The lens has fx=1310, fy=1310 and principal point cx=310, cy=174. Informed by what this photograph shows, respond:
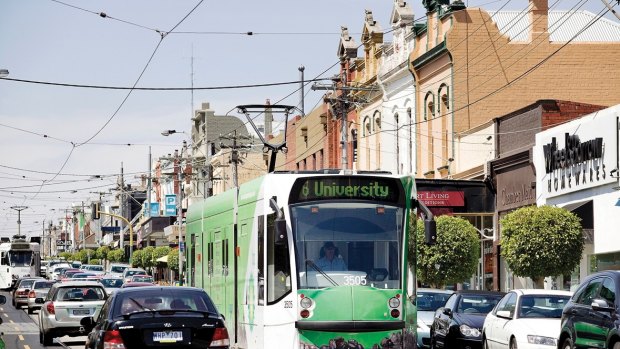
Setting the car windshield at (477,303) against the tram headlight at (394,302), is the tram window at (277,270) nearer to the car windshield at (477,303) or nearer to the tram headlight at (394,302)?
the tram headlight at (394,302)

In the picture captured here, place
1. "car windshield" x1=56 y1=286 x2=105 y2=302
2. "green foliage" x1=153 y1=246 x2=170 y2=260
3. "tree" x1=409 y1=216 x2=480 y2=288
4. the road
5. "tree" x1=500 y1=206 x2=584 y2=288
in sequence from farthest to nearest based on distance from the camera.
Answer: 1. "green foliage" x1=153 y1=246 x2=170 y2=260
2. "tree" x1=409 y1=216 x2=480 y2=288
3. "tree" x1=500 y1=206 x2=584 y2=288
4. the road
5. "car windshield" x1=56 y1=286 x2=105 y2=302

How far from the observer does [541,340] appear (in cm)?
2161

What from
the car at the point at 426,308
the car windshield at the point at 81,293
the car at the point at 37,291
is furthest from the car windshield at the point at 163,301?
the car at the point at 37,291

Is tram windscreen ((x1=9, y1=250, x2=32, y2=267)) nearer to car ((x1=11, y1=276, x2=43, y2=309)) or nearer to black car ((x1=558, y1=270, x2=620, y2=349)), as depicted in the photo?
car ((x1=11, y1=276, x2=43, y2=309))

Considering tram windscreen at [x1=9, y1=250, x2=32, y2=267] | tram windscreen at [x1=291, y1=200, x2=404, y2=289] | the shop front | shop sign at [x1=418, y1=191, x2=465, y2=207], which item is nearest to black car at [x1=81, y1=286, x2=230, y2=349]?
tram windscreen at [x1=291, y1=200, x2=404, y2=289]

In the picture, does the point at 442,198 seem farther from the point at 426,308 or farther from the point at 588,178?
the point at 426,308

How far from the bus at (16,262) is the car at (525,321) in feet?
201

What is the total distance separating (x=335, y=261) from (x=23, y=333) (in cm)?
2122

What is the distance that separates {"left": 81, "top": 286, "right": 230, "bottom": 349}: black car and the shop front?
18.6 meters

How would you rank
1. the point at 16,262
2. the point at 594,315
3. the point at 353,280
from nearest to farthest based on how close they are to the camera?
the point at 594,315
the point at 353,280
the point at 16,262

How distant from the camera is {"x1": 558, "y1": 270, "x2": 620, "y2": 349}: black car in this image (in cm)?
1659

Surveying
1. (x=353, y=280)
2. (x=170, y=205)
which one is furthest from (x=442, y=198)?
(x=170, y=205)

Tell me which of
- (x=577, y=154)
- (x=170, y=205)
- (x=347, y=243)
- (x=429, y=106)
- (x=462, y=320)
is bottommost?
(x=462, y=320)

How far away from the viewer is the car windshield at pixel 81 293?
32375 mm
